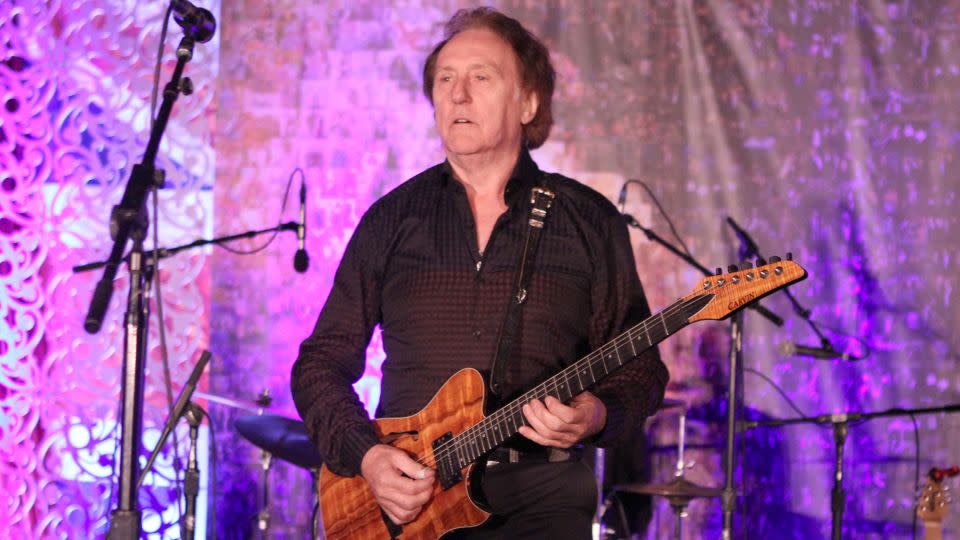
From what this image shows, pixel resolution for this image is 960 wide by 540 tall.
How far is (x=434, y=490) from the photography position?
2.90m

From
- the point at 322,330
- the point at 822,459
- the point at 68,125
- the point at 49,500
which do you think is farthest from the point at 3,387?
the point at 822,459

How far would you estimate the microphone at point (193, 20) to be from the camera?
3.39 m

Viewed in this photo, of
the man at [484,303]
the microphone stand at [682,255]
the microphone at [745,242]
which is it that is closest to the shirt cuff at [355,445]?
the man at [484,303]

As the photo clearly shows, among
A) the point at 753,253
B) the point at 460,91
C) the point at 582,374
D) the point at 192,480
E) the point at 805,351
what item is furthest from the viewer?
the point at 753,253

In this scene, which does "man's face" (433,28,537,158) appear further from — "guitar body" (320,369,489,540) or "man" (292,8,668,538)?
"guitar body" (320,369,489,540)

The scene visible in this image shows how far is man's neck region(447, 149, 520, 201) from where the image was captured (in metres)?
3.27

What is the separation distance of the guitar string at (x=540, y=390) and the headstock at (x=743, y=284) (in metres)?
0.04

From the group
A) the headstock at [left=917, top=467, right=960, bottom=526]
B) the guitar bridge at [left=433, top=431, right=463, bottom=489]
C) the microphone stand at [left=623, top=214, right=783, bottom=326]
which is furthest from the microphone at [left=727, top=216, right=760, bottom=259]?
the guitar bridge at [left=433, top=431, right=463, bottom=489]

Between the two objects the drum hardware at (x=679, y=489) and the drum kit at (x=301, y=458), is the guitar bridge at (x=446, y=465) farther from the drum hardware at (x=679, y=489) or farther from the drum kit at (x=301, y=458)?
the drum hardware at (x=679, y=489)

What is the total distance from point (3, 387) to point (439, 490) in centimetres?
393

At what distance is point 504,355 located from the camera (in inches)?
115

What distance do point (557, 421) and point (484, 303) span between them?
1.65 ft

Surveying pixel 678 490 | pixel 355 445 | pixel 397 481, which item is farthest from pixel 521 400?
pixel 678 490

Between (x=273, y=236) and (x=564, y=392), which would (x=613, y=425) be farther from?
(x=273, y=236)
